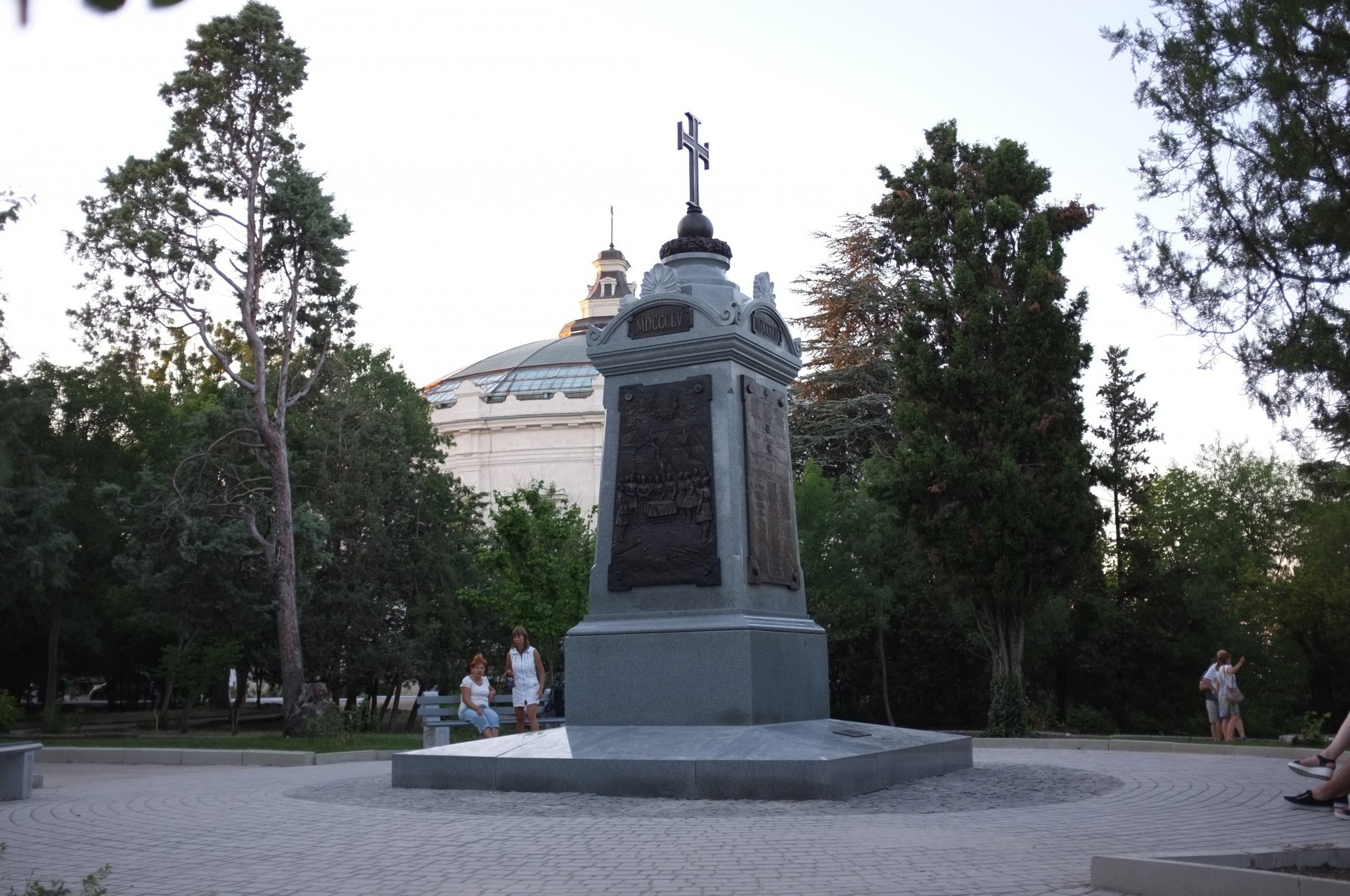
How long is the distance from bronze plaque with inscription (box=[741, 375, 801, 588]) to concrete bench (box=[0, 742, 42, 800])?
7.34m

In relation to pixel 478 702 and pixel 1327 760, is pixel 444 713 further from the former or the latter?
pixel 1327 760

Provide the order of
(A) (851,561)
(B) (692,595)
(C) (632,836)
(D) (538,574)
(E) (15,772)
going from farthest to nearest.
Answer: (A) (851,561)
(D) (538,574)
(B) (692,595)
(E) (15,772)
(C) (632,836)

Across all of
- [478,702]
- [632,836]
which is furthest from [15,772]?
[632,836]

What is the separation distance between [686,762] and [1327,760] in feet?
16.3

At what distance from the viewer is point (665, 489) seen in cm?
1323

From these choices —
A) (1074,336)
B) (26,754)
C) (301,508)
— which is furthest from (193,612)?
(1074,336)

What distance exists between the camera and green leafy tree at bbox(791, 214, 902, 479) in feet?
130

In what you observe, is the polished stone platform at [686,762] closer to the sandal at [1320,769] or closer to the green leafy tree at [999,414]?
the sandal at [1320,769]

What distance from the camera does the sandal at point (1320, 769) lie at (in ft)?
30.9

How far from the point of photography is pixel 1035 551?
24.7 metres

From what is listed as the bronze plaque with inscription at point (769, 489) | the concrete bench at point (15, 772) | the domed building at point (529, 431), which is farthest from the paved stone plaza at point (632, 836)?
the domed building at point (529, 431)

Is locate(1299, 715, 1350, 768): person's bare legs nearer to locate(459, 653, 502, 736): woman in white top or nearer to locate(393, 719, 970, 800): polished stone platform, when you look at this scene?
locate(393, 719, 970, 800): polished stone platform

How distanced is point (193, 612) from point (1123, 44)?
27735mm

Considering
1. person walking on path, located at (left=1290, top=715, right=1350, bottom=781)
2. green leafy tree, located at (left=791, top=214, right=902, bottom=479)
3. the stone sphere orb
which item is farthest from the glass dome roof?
person walking on path, located at (left=1290, top=715, right=1350, bottom=781)
